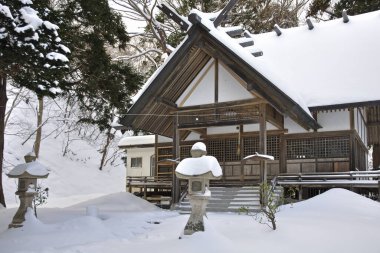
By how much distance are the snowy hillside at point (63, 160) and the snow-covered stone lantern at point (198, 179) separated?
1838 centimetres

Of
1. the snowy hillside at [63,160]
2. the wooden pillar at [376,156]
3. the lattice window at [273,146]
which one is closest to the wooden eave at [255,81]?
the lattice window at [273,146]

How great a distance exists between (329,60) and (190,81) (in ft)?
21.8

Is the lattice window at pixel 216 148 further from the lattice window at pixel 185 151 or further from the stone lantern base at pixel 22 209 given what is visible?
the stone lantern base at pixel 22 209

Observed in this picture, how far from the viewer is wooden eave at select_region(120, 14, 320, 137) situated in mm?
14641

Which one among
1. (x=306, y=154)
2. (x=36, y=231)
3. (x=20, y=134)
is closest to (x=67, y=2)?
(x=36, y=231)

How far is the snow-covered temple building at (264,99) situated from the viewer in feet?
49.9

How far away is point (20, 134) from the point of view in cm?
3133

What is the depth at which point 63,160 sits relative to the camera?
108ft

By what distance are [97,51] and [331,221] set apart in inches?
344

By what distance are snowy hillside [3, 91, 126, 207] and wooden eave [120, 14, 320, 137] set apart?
38.2 ft

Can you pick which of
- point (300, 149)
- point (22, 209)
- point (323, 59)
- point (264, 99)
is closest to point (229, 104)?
point (264, 99)

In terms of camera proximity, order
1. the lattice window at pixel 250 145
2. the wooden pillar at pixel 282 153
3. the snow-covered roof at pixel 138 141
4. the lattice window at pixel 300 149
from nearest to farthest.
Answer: the lattice window at pixel 300 149 < the wooden pillar at pixel 282 153 < the lattice window at pixel 250 145 < the snow-covered roof at pixel 138 141

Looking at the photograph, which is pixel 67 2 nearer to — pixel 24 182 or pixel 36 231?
pixel 24 182

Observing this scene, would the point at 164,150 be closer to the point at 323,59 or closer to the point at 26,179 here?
the point at 323,59
